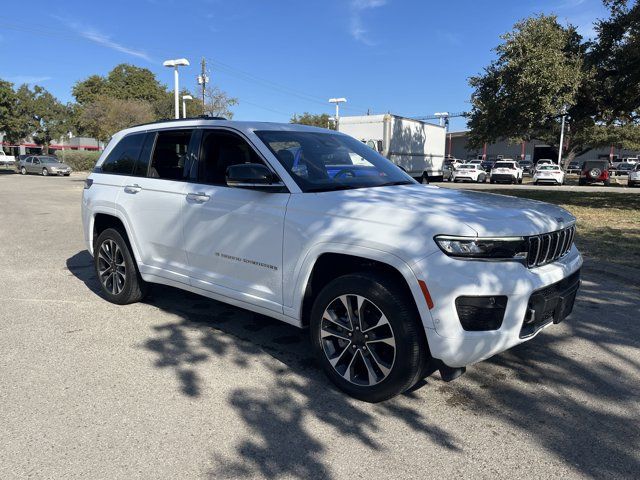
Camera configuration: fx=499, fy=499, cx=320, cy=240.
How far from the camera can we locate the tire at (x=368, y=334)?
2988mm

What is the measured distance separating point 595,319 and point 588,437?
233 cm

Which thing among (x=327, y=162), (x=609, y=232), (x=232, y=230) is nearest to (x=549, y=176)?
(x=609, y=232)

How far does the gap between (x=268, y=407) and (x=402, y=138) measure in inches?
912

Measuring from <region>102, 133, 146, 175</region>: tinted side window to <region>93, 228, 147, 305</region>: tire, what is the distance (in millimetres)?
646

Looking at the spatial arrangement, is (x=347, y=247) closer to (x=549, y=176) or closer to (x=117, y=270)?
(x=117, y=270)

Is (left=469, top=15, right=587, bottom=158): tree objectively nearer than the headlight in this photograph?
No

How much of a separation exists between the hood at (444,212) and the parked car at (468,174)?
33.2 m

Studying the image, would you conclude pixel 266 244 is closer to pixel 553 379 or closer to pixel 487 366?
pixel 487 366

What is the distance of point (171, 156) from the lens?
4684mm

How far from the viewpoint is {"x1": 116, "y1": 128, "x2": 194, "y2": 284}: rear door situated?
4.39m

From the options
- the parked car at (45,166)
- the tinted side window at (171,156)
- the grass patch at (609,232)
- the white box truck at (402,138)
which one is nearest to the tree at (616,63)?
the grass patch at (609,232)

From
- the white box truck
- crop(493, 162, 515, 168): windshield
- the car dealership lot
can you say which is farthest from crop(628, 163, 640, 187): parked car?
the car dealership lot

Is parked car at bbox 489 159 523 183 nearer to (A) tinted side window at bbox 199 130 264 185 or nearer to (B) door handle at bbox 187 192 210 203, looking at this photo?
(A) tinted side window at bbox 199 130 264 185

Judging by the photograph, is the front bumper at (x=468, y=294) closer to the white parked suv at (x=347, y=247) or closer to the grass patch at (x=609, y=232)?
the white parked suv at (x=347, y=247)
